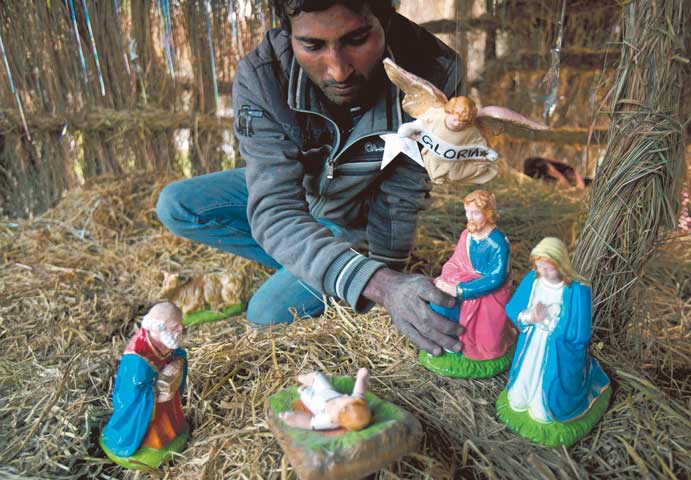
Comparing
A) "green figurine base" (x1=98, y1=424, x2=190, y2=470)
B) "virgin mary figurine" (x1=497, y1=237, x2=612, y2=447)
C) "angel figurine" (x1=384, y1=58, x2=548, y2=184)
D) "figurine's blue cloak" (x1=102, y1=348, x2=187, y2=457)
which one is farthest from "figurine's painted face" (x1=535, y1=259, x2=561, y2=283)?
"green figurine base" (x1=98, y1=424, x2=190, y2=470)

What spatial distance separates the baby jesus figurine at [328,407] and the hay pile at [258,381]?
0.12 m

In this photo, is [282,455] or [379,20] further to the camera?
[379,20]

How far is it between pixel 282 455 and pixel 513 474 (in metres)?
0.55

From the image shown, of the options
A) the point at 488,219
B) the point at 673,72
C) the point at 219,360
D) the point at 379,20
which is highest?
the point at 379,20

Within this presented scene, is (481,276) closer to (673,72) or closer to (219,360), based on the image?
(673,72)

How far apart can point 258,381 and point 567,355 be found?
0.85 meters

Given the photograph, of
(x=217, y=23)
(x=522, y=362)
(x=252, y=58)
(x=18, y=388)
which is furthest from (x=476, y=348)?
(x=217, y=23)

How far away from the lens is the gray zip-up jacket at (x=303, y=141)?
173 cm

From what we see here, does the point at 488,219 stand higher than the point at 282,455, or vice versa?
the point at 488,219

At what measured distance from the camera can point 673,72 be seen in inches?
55.3

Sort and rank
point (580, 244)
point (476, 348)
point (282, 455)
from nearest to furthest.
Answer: point (282, 455) < point (476, 348) < point (580, 244)

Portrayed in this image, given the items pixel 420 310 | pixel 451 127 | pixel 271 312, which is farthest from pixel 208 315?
pixel 451 127

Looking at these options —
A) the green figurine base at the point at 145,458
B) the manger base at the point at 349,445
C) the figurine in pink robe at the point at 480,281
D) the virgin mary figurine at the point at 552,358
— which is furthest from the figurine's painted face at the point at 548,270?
the green figurine base at the point at 145,458

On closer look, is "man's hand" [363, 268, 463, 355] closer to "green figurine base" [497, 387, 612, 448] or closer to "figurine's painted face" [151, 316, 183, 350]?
"green figurine base" [497, 387, 612, 448]
